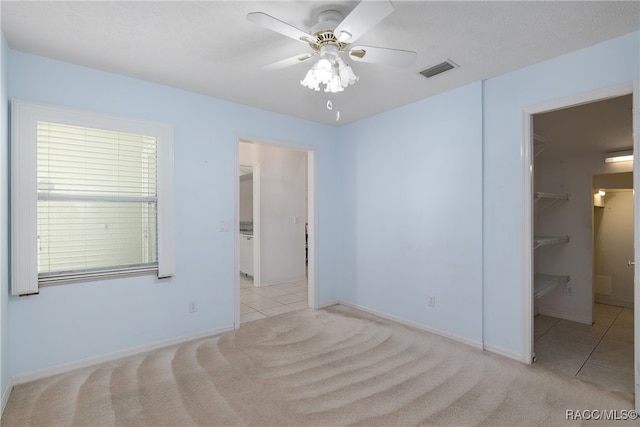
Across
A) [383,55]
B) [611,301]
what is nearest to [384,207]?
[383,55]

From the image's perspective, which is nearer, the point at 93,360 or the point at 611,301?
the point at 93,360

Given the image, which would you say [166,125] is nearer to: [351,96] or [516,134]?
[351,96]

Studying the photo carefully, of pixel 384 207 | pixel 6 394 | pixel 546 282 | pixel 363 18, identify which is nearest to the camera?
pixel 363 18

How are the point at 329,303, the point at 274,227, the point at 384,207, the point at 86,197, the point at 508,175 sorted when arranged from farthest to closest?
1. the point at 274,227
2. the point at 329,303
3. the point at 384,207
4. the point at 508,175
5. the point at 86,197

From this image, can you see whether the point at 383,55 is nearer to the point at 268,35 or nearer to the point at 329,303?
the point at 268,35

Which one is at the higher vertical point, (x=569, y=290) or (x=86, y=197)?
(x=86, y=197)

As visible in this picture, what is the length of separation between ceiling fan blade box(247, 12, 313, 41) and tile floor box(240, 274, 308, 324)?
123 inches

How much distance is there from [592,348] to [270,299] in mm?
3784

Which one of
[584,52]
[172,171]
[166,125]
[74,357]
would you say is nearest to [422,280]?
[584,52]

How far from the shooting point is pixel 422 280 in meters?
3.48

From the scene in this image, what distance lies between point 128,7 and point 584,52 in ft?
10.4

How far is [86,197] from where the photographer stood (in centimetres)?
268

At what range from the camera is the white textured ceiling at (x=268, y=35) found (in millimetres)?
1900

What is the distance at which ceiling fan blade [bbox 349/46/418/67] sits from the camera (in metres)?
1.91
